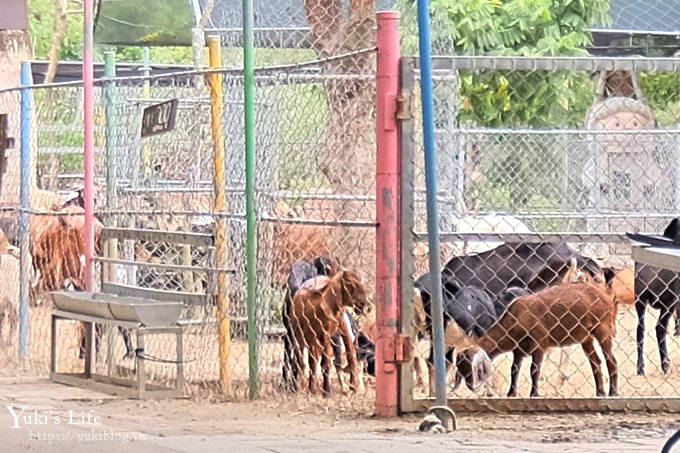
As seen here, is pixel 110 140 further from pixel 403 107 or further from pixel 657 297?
pixel 657 297

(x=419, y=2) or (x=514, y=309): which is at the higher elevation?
(x=419, y=2)

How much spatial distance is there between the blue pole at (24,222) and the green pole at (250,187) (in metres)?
2.79

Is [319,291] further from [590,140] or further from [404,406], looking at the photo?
[590,140]

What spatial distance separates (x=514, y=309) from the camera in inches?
343

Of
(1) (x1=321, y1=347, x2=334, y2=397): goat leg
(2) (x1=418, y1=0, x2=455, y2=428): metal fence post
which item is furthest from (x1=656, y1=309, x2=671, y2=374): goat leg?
(2) (x1=418, y1=0, x2=455, y2=428): metal fence post

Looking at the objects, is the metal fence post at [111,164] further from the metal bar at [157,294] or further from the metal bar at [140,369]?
the metal bar at [140,369]

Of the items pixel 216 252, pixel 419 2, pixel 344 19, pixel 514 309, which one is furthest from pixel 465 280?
pixel 344 19

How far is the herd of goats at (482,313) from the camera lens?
8.68m

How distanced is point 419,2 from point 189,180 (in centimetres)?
484

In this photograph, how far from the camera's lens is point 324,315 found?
911cm

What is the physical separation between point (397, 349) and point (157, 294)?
214 cm

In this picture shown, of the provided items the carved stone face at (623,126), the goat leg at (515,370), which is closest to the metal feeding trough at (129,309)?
the goat leg at (515,370)

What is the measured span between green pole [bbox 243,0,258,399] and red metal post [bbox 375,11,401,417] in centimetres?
117

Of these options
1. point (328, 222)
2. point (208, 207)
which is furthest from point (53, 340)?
point (328, 222)
